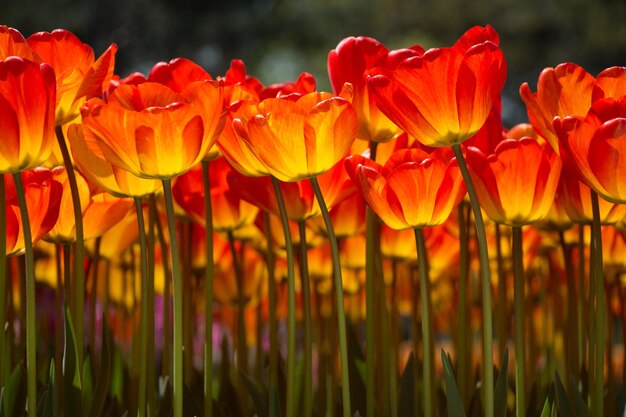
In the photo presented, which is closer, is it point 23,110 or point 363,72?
point 23,110

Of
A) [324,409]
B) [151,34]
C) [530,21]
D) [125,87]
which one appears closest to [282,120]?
[125,87]

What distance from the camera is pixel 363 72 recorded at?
2.32ft

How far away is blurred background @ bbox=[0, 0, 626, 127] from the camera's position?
8367 mm

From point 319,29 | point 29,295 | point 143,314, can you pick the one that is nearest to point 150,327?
point 143,314

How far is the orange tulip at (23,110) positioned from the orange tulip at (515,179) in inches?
10.9

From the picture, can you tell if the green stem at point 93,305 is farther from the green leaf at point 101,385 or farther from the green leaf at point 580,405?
the green leaf at point 580,405

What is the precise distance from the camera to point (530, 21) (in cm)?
881

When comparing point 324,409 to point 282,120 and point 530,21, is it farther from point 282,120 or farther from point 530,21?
point 530,21

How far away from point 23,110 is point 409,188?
0.25 metres

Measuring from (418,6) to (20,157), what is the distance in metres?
9.12

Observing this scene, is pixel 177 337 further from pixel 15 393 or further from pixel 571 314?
pixel 571 314

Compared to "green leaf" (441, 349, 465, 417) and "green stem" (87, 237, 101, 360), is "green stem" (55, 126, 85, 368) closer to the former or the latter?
"green stem" (87, 237, 101, 360)

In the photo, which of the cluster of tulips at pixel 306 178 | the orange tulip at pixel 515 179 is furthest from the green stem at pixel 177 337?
the orange tulip at pixel 515 179

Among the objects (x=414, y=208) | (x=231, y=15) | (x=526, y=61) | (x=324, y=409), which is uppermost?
(x=231, y=15)
